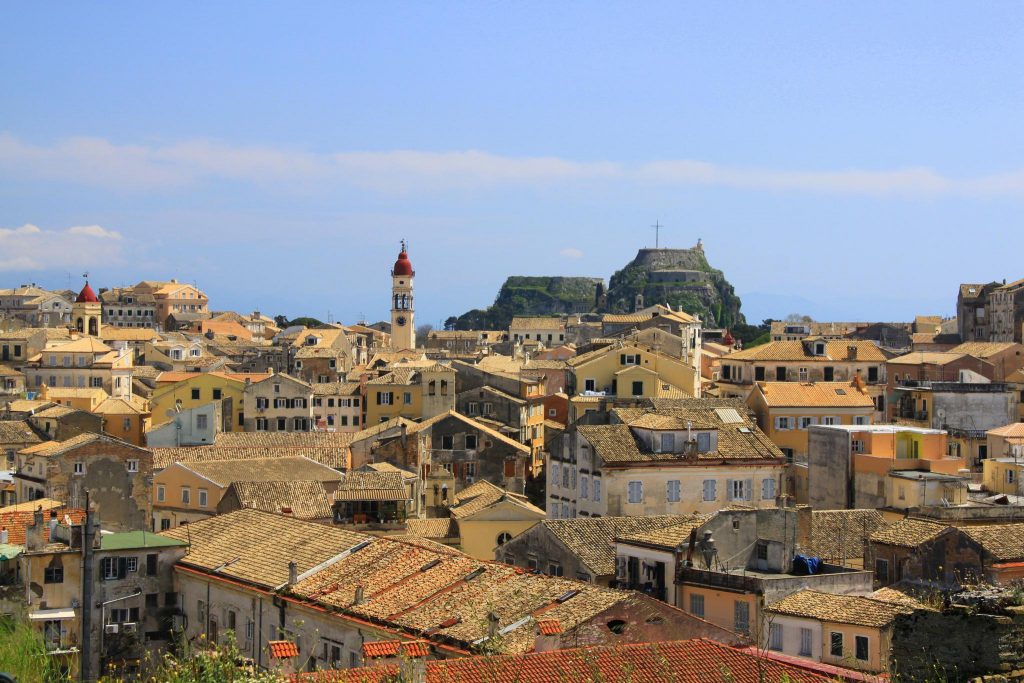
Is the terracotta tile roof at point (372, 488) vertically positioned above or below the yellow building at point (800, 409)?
below

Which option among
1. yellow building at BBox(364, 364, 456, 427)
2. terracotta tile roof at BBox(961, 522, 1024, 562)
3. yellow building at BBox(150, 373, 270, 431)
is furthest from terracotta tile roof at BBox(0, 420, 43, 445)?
terracotta tile roof at BBox(961, 522, 1024, 562)

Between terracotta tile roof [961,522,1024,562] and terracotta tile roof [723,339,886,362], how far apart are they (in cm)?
4141

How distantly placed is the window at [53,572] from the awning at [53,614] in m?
0.62

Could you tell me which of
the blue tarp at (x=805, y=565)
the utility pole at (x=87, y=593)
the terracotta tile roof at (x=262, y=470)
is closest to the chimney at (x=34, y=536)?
the utility pole at (x=87, y=593)

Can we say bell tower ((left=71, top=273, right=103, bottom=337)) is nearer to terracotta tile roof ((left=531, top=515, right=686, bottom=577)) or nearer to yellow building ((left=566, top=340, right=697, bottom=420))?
yellow building ((left=566, top=340, right=697, bottom=420))

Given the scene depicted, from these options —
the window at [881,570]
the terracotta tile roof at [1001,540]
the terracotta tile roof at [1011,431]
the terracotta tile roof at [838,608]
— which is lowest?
the window at [881,570]

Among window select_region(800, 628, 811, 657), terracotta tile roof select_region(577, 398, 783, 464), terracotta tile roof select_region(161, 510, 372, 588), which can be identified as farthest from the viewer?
terracotta tile roof select_region(577, 398, 783, 464)

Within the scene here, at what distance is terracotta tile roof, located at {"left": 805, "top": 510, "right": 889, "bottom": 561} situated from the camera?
1593 inches

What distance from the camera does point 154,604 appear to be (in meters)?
34.2

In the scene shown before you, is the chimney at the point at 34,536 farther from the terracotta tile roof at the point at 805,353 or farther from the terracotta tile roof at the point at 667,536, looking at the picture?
the terracotta tile roof at the point at 805,353

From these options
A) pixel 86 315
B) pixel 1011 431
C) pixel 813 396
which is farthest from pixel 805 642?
pixel 86 315

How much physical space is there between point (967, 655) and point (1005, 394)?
51802 millimetres

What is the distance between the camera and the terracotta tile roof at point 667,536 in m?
33.9

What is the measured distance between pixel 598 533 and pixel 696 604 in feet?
15.7
